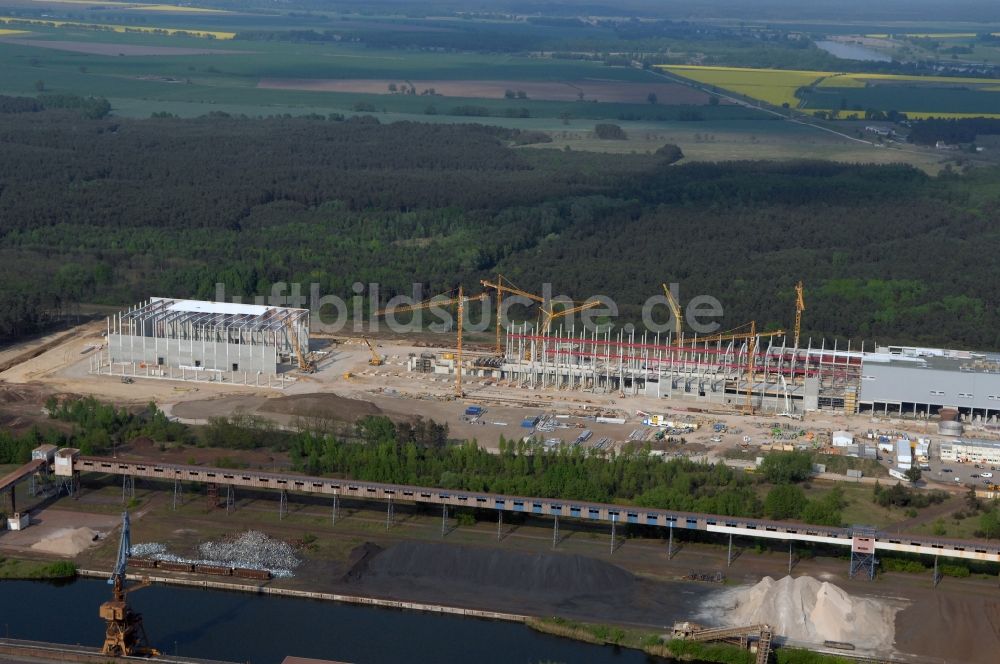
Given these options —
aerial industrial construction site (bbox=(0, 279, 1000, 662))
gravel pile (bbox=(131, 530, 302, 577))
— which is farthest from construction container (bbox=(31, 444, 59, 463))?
gravel pile (bbox=(131, 530, 302, 577))

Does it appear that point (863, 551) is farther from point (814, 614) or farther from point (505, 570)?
point (505, 570)

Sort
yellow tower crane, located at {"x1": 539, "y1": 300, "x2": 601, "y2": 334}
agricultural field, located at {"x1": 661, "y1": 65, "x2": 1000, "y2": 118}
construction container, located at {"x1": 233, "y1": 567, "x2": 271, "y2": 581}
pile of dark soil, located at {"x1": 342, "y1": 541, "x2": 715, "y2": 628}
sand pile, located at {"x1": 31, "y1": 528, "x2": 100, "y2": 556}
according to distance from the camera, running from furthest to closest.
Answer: agricultural field, located at {"x1": 661, "y1": 65, "x2": 1000, "y2": 118}
yellow tower crane, located at {"x1": 539, "y1": 300, "x2": 601, "y2": 334}
sand pile, located at {"x1": 31, "y1": 528, "x2": 100, "y2": 556}
construction container, located at {"x1": 233, "y1": 567, "x2": 271, "y2": 581}
pile of dark soil, located at {"x1": 342, "y1": 541, "x2": 715, "y2": 628}

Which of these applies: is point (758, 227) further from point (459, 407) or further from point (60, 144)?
point (60, 144)

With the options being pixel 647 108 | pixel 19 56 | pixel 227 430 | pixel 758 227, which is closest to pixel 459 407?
pixel 227 430

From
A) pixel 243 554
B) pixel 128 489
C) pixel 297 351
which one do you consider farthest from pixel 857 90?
pixel 243 554

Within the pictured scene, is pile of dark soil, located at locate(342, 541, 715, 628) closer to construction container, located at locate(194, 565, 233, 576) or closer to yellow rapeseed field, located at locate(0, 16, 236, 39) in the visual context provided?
construction container, located at locate(194, 565, 233, 576)

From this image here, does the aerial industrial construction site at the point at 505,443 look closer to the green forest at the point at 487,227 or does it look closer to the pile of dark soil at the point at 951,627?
the pile of dark soil at the point at 951,627
